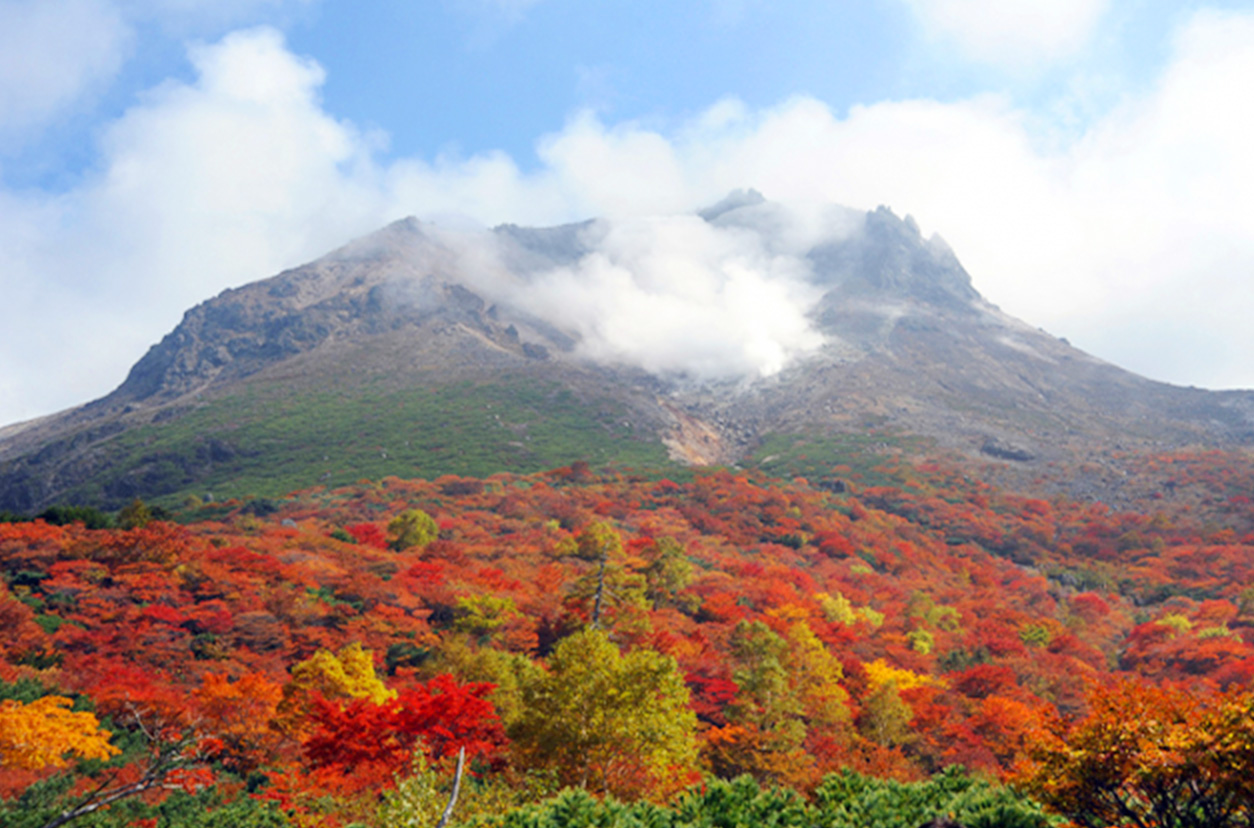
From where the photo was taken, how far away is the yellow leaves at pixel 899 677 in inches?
1694

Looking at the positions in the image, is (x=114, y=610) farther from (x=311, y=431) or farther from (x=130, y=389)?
(x=130, y=389)

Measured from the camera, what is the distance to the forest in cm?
1558

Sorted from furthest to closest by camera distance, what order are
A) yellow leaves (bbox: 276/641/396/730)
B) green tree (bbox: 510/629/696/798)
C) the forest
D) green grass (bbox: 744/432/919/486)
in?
green grass (bbox: 744/432/919/486), yellow leaves (bbox: 276/641/396/730), green tree (bbox: 510/629/696/798), the forest

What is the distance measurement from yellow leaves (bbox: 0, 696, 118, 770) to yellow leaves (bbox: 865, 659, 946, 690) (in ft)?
130

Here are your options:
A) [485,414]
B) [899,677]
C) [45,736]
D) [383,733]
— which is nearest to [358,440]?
[485,414]

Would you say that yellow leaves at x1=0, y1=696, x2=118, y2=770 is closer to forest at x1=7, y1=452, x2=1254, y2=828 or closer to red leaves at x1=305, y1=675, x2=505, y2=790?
forest at x1=7, y1=452, x2=1254, y2=828

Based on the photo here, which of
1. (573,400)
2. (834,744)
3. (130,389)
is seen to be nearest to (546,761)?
(834,744)

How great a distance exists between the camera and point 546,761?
22859 millimetres

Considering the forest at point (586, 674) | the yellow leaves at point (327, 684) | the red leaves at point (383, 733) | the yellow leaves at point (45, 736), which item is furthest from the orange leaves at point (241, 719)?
the yellow leaves at point (45, 736)

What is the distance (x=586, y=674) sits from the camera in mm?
23609

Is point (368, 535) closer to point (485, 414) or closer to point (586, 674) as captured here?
point (586, 674)

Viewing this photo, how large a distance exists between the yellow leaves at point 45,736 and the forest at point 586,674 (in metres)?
0.08

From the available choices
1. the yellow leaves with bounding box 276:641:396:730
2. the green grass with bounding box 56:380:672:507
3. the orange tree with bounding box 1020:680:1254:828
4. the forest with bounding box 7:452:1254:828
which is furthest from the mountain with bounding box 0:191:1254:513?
the orange tree with bounding box 1020:680:1254:828

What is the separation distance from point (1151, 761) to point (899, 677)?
3466 cm
